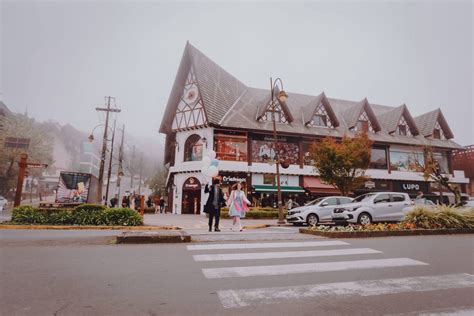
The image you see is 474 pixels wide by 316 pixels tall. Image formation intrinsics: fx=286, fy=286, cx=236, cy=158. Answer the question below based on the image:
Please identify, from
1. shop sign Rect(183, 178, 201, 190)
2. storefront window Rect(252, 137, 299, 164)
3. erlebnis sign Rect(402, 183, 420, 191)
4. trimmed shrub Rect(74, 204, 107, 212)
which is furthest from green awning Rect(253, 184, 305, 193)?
trimmed shrub Rect(74, 204, 107, 212)

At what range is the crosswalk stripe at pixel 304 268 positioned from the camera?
4352 mm

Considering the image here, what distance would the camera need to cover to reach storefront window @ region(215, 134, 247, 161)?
85.3 ft

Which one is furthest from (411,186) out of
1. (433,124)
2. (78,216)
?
(78,216)

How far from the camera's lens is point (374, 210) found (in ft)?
42.4

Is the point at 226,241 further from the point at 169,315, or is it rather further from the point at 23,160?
the point at 23,160

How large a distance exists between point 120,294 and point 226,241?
3.82 metres

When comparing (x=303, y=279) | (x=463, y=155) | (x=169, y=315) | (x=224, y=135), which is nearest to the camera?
(x=169, y=315)

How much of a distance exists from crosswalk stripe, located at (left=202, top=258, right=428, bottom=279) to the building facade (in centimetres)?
1885

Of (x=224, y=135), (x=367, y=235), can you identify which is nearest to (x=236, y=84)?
(x=224, y=135)

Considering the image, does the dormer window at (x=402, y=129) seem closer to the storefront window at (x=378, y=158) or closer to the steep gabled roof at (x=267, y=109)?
the storefront window at (x=378, y=158)

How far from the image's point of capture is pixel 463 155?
3784 cm

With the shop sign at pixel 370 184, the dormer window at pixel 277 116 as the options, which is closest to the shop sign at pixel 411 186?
the shop sign at pixel 370 184

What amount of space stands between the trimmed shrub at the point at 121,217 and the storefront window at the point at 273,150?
50.6ft

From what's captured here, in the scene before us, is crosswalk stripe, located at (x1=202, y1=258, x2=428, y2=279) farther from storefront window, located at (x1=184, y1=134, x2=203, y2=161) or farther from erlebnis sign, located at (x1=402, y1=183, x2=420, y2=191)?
erlebnis sign, located at (x1=402, y1=183, x2=420, y2=191)
